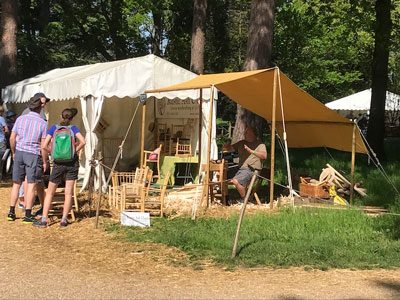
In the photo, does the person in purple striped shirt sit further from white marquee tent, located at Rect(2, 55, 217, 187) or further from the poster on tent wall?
the poster on tent wall

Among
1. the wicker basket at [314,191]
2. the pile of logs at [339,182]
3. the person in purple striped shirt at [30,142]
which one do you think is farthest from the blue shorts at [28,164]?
the pile of logs at [339,182]

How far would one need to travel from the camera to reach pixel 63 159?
303 inches

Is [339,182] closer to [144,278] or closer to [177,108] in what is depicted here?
[177,108]

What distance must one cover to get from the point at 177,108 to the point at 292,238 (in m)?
7.04

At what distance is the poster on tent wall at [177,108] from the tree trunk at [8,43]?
5891mm

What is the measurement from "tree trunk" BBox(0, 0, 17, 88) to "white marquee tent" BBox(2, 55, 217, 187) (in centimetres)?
206

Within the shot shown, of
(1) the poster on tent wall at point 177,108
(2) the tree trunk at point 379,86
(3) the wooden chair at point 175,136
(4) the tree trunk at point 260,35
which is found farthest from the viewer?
(2) the tree trunk at point 379,86

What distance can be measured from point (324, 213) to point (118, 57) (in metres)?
26.2

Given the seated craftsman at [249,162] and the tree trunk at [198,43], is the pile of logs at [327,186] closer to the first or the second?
the seated craftsman at [249,162]

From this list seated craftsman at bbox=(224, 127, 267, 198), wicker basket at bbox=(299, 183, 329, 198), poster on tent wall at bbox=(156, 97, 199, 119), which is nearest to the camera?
seated craftsman at bbox=(224, 127, 267, 198)

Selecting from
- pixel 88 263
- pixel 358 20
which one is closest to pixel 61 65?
pixel 358 20

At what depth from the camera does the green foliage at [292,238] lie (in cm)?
611

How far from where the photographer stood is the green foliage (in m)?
6.11

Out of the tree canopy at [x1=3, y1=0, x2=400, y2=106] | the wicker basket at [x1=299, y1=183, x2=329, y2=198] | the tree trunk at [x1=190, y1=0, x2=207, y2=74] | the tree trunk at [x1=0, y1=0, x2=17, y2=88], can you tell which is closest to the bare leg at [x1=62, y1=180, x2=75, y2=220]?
the wicker basket at [x1=299, y1=183, x2=329, y2=198]
